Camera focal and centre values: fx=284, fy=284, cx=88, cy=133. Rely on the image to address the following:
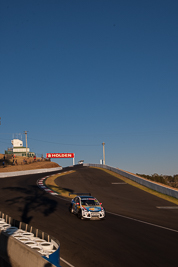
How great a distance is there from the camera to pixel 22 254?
8188 millimetres

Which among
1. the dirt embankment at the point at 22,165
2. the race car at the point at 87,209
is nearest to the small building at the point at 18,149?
the dirt embankment at the point at 22,165

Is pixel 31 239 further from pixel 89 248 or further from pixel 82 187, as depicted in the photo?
pixel 82 187

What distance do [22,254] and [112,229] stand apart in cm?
769


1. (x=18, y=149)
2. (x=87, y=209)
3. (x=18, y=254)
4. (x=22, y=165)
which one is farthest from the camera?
(x=18, y=149)

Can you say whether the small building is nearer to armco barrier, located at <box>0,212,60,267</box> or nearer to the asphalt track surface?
the asphalt track surface

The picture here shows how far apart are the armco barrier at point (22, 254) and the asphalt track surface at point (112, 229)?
4.98ft

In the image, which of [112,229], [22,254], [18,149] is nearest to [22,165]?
[112,229]

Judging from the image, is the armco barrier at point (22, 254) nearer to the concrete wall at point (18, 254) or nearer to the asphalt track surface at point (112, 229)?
the concrete wall at point (18, 254)

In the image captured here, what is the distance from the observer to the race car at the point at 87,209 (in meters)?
17.4

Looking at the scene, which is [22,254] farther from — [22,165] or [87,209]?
[22,165]

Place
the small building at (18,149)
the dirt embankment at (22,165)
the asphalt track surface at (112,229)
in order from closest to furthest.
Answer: the asphalt track surface at (112,229) → the dirt embankment at (22,165) → the small building at (18,149)

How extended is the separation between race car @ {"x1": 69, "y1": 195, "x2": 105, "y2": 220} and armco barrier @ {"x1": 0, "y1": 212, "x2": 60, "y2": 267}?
22.9 ft

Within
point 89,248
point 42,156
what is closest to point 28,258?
point 89,248

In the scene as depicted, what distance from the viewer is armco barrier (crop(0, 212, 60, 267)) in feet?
23.7
